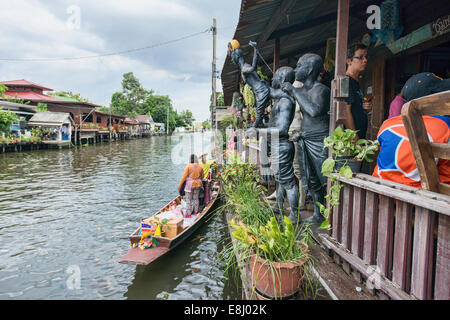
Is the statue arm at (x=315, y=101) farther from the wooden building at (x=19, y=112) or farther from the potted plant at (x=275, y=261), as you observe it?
the wooden building at (x=19, y=112)

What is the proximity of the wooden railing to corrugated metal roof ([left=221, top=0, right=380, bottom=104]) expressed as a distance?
9.64 feet

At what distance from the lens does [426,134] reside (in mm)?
1700

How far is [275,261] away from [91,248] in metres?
5.17

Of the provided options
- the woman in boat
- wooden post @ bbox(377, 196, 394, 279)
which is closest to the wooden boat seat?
wooden post @ bbox(377, 196, 394, 279)

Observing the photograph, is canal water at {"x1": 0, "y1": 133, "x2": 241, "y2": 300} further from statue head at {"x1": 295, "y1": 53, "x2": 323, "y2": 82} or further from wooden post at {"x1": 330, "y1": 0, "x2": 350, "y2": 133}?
statue head at {"x1": 295, "y1": 53, "x2": 323, "y2": 82}

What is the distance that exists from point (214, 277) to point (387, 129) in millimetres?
3785

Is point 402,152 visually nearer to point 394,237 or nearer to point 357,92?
point 394,237

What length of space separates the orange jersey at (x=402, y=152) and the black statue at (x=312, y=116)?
1.15m

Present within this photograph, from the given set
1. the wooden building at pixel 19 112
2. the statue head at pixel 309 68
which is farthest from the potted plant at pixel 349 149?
the wooden building at pixel 19 112

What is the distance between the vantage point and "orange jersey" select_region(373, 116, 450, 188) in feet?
7.00

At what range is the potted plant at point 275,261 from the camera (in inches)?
93.4

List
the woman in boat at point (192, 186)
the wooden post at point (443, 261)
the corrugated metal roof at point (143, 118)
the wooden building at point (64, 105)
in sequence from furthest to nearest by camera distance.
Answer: the corrugated metal roof at point (143, 118), the wooden building at point (64, 105), the woman in boat at point (192, 186), the wooden post at point (443, 261)
